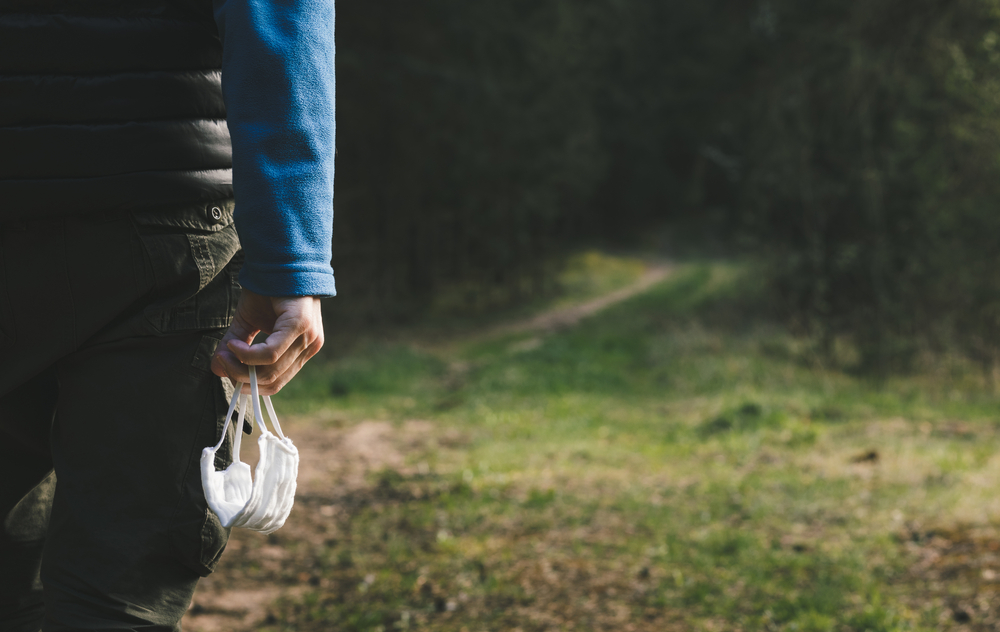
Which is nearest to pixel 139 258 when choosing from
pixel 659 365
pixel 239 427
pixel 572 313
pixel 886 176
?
pixel 239 427

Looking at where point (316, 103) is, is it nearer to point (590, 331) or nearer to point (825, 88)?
point (825, 88)

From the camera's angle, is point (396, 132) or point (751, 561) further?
point (396, 132)

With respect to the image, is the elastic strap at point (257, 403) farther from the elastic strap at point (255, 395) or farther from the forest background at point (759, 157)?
the forest background at point (759, 157)

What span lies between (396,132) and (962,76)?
385 inches

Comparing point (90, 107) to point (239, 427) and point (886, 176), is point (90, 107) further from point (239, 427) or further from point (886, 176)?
point (886, 176)

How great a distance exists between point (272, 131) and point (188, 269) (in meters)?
0.28

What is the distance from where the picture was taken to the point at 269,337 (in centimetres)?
131

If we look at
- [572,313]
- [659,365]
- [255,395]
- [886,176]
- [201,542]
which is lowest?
[572,313]

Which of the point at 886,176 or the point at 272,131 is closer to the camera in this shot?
the point at 272,131

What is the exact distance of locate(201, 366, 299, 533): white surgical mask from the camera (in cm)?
131

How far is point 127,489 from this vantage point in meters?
1.33

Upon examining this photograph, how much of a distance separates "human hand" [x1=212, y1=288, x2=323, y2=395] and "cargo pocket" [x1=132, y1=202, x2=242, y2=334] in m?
0.06

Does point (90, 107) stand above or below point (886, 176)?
above

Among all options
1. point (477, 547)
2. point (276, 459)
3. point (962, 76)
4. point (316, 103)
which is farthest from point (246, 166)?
point (962, 76)
